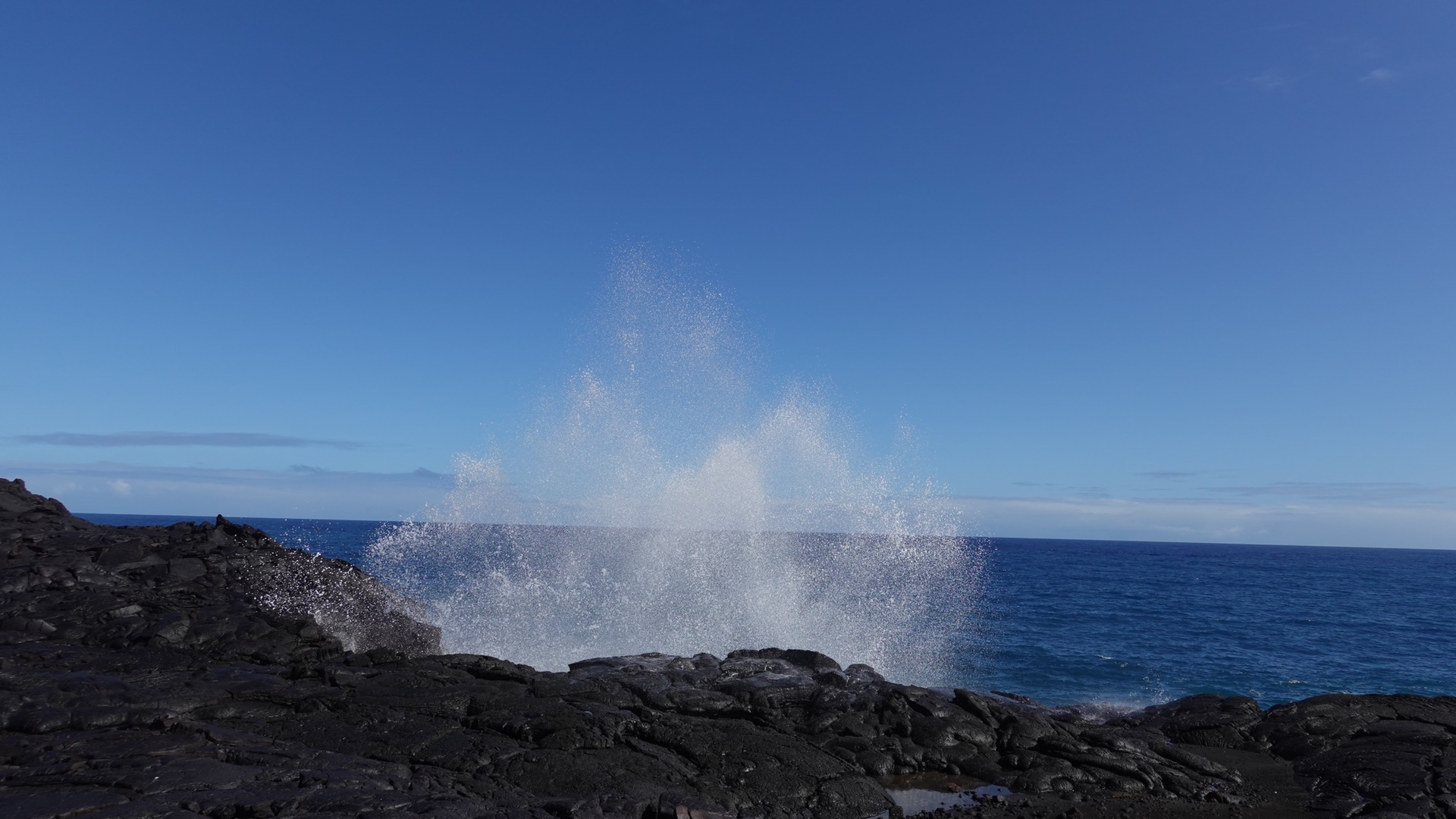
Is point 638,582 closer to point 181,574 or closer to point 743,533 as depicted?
point 743,533

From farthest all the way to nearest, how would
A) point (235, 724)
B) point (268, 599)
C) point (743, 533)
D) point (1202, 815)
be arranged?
point (743, 533)
point (268, 599)
point (1202, 815)
point (235, 724)

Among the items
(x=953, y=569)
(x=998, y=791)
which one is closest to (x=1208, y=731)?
(x=998, y=791)

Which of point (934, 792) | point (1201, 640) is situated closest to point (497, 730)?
point (934, 792)

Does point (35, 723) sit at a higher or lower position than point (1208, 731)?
higher

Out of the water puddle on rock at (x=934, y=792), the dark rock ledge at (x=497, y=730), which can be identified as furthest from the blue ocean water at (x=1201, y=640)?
the water puddle on rock at (x=934, y=792)

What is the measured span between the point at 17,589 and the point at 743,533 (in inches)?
951

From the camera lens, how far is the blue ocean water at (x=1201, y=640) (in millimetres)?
29688

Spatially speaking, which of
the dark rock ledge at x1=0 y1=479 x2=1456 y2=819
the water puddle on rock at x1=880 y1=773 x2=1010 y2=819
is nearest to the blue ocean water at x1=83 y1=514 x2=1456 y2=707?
the dark rock ledge at x1=0 y1=479 x2=1456 y2=819

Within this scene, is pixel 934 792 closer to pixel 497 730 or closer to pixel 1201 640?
pixel 497 730

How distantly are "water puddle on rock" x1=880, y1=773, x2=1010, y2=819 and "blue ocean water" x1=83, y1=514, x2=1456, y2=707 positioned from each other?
36.6 feet

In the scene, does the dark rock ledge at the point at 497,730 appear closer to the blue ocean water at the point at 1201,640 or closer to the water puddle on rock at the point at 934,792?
the water puddle on rock at the point at 934,792

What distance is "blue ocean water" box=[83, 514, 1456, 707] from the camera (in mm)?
29688

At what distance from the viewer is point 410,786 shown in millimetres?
10414

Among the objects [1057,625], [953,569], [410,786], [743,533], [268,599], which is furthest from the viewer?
[953,569]
